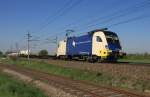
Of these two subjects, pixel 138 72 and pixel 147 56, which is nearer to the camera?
pixel 138 72

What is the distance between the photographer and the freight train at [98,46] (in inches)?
1492

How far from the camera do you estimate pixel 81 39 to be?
1816 inches

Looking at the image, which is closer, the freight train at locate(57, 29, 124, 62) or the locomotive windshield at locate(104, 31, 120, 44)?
the freight train at locate(57, 29, 124, 62)

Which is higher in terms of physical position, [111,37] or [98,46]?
[111,37]

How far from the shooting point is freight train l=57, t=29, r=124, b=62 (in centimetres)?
3791

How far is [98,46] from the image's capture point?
39.2 m

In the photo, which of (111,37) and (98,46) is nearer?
(111,37)

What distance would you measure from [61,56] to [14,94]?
130 feet

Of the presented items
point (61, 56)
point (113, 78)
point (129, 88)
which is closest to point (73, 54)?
point (61, 56)

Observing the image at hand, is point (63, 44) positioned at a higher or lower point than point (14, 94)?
higher

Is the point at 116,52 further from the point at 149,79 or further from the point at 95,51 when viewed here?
the point at 149,79

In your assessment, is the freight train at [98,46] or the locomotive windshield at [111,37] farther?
the locomotive windshield at [111,37]

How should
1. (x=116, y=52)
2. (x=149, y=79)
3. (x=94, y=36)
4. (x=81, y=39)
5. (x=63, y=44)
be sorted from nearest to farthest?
(x=149, y=79)
(x=116, y=52)
(x=94, y=36)
(x=81, y=39)
(x=63, y=44)

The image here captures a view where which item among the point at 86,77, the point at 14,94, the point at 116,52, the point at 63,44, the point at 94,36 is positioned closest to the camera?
the point at 14,94
